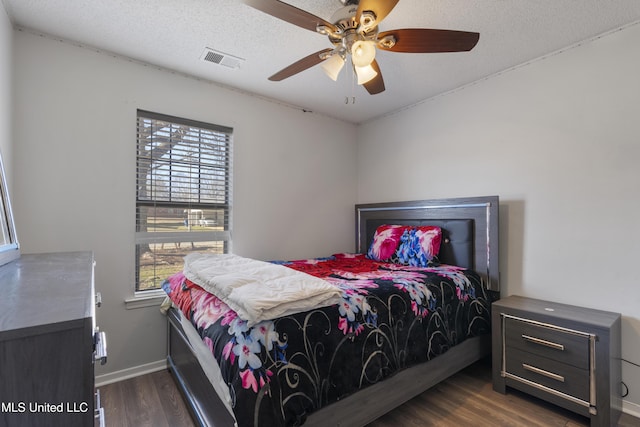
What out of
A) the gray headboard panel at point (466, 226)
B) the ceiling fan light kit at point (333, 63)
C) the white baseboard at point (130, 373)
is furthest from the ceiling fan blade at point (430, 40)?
the white baseboard at point (130, 373)

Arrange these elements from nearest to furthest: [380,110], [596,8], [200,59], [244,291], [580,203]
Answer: [244,291]
[596,8]
[580,203]
[200,59]
[380,110]

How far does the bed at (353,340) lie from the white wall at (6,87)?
4.06 ft

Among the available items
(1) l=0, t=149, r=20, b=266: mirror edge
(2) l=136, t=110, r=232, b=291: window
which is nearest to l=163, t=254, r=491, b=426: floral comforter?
(2) l=136, t=110, r=232, b=291: window

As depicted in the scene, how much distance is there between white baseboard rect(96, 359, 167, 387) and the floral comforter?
0.74 m

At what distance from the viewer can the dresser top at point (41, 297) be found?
526 millimetres

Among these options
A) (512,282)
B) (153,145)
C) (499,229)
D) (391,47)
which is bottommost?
(512,282)

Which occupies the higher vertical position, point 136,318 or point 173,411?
point 136,318

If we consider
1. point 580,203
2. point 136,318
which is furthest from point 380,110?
point 136,318

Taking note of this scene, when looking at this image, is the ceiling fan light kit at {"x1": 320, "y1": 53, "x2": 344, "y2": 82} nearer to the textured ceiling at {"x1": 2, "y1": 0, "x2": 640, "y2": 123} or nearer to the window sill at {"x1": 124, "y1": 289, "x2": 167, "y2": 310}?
the textured ceiling at {"x1": 2, "y1": 0, "x2": 640, "y2": 123}

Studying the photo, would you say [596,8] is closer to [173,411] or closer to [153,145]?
[153,145]

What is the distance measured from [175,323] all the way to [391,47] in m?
2.32

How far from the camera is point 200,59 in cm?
235

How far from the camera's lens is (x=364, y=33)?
1.58 m

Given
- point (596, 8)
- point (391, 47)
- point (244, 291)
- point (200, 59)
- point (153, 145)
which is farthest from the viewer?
point (153, 145)
